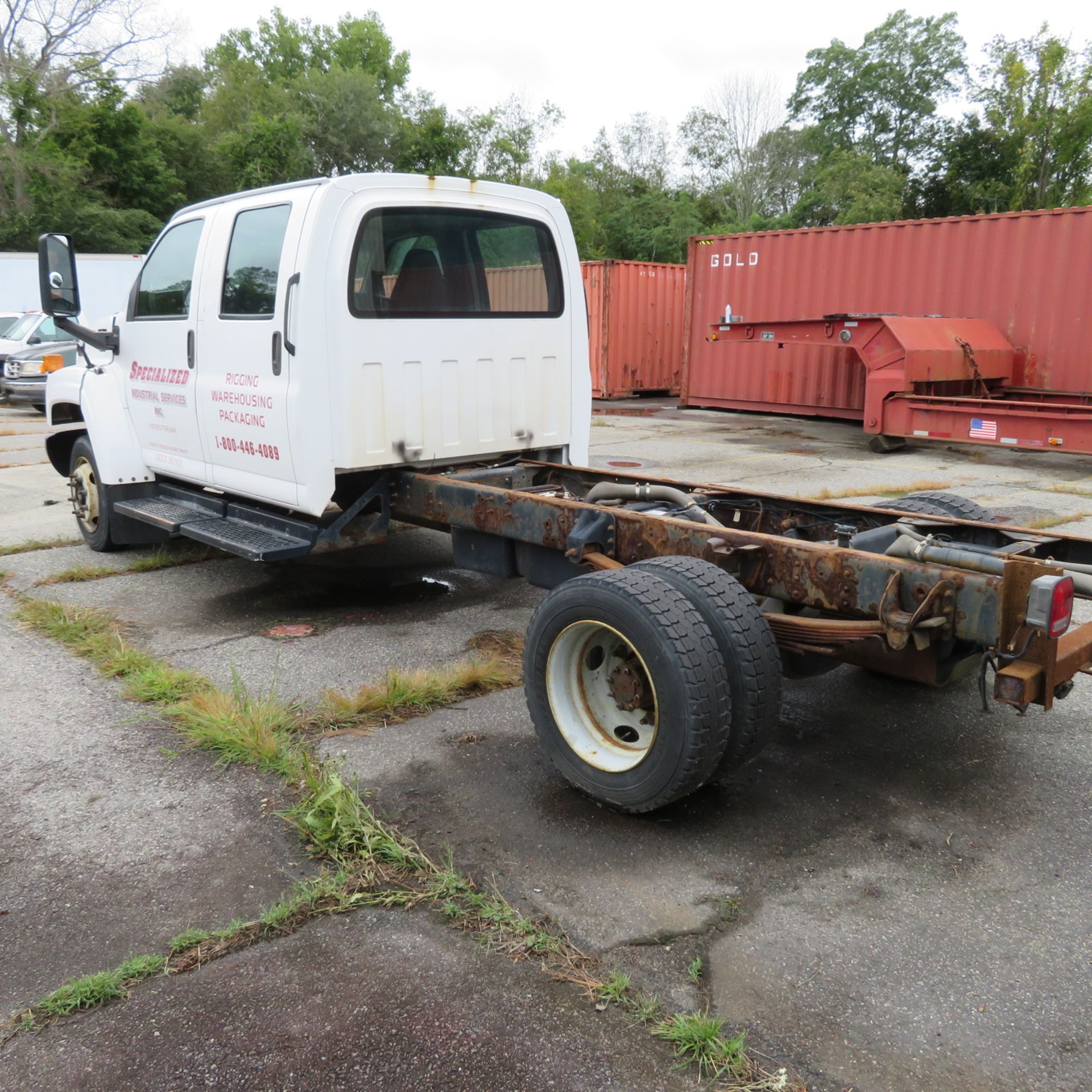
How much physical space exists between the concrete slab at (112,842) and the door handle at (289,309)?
5.77 feet

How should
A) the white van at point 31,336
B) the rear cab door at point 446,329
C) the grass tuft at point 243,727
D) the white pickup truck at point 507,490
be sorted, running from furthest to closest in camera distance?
the white van at point 31,336 → the rear cab door at point 446,329 → the grass tuft at point 243,727 → the white pickup truck at point 507,490

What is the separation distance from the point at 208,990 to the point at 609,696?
1581mm

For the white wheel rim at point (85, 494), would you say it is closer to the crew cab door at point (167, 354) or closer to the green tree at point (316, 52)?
the crew cab door at point (167, 354)

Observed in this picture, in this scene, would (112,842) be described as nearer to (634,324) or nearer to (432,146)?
(634,324)

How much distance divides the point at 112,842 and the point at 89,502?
14.0 feet

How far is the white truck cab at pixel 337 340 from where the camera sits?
15.6ft

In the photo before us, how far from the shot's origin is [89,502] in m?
6.92

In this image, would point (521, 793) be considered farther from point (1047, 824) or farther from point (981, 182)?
point (981, 182)

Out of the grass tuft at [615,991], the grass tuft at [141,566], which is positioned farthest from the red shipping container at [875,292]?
the grass tuft at [615,991]

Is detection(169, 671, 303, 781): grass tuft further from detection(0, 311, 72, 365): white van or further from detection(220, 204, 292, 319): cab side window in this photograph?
detection(0, 311, 72, 365): white van

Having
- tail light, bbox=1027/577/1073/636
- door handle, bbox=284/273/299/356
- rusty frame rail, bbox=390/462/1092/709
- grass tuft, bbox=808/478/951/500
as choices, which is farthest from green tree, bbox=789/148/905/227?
tail light, bbox=1027/577/1073/636

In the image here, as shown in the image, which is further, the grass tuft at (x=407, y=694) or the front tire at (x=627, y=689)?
the grass tuft at (x=407, y=694)

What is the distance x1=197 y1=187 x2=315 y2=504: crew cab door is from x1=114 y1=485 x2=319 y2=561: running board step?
174mm

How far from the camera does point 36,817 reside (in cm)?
339
